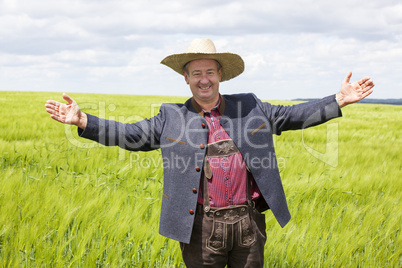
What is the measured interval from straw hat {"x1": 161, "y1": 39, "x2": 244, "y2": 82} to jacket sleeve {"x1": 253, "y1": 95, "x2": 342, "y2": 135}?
276 millimetres

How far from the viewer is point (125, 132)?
79.8 inches

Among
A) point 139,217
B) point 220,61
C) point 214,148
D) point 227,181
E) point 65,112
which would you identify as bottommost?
point 139,217

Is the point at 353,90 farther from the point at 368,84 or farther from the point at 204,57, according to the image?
the point at 204,57

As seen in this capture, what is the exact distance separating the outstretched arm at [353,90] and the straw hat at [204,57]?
0.63 metres

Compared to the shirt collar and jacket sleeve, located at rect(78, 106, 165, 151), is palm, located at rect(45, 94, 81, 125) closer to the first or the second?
jacket sleeve, located at rect(78, 106, 165, 151)

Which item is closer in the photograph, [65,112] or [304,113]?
[65,112]

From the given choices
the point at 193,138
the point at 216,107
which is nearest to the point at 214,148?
the point at 193,138

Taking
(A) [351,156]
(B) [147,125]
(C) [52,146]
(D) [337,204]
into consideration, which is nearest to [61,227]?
(B) [147,125]

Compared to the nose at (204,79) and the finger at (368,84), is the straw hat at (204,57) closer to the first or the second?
the nose at (204,79)

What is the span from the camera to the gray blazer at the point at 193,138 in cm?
195

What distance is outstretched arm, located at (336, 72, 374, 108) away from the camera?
2082 mm

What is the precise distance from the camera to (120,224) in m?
2.58

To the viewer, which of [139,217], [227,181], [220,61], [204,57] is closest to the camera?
[227,181]

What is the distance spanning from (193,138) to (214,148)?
130mm
